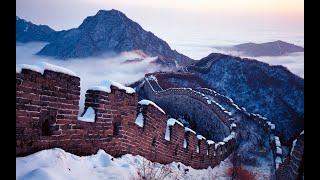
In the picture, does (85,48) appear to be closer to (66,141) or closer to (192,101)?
(192,101)

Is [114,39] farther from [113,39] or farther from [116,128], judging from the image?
[116,128]

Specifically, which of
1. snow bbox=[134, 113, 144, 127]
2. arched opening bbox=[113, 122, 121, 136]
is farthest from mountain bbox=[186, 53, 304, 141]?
arched opening bbox=[113, 122, 121, 136]

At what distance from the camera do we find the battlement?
457 centimetres

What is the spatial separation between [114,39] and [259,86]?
662 inches

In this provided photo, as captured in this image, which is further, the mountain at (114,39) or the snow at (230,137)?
the mountain at (114,39)

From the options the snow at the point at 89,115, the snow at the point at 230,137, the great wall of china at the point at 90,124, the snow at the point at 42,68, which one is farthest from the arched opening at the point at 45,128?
the snow at the point at 230,137

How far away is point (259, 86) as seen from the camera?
33.3m

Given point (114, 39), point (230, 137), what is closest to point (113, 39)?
point (114, 39)

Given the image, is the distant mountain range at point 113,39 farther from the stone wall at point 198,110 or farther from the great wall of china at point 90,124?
the great wall of china at point 90,124

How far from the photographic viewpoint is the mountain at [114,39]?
3975 centimetres

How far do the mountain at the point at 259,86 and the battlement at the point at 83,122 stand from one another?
58.3 ft

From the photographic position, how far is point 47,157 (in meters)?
4.73
